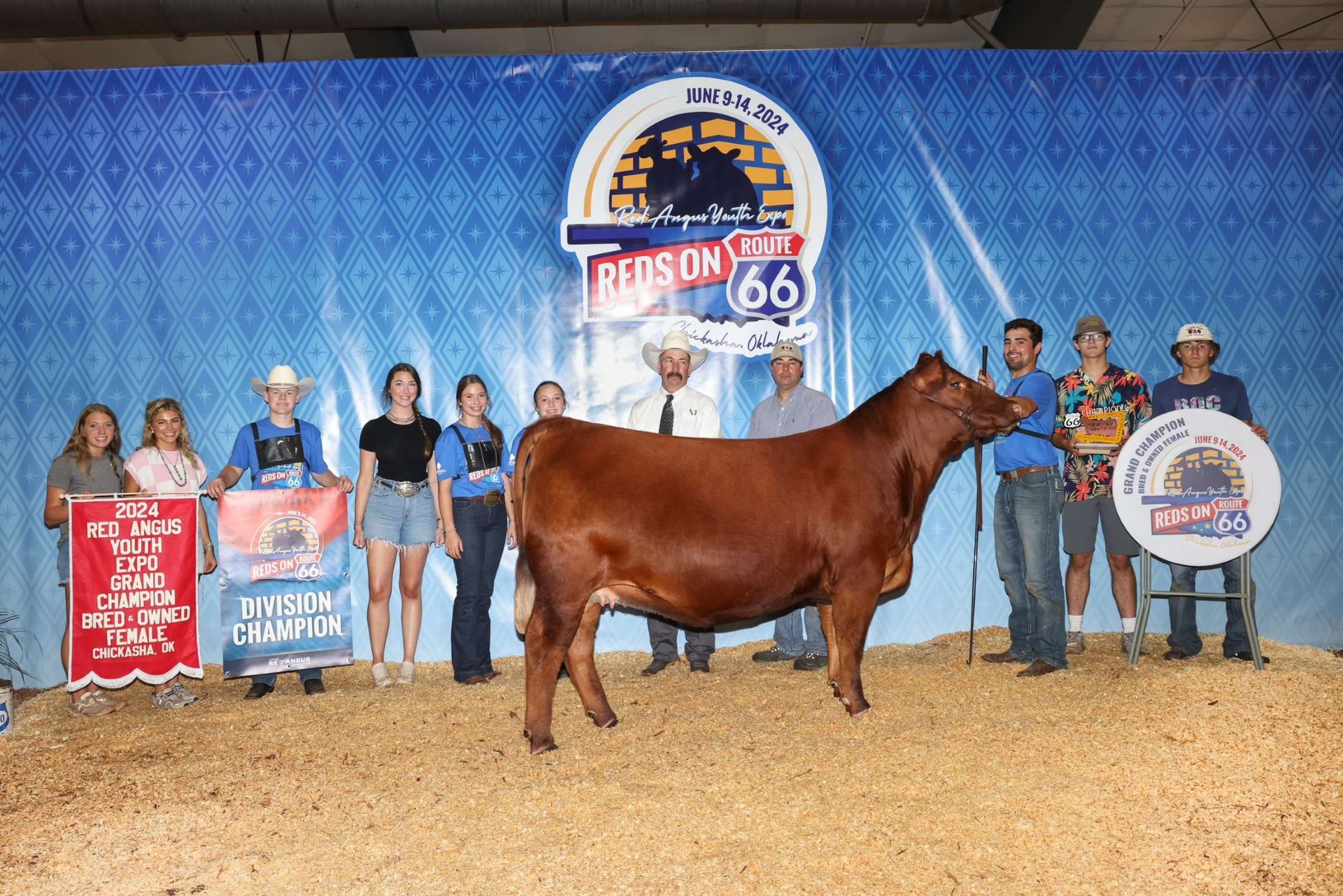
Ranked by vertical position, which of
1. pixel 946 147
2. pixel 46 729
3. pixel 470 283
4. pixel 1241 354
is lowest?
pixel 46 729

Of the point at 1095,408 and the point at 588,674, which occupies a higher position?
the point at 1095,408

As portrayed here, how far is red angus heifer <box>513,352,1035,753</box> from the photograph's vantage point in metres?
4.15

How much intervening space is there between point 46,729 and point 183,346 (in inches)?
111

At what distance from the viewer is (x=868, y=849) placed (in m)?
3.05

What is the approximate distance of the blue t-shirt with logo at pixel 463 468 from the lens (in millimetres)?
5742

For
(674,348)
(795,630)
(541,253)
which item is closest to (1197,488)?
(795,630)

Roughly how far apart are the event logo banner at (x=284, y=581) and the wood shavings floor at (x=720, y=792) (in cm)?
35

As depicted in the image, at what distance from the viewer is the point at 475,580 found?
230 inches

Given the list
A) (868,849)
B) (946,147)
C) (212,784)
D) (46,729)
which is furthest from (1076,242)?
(46,729)

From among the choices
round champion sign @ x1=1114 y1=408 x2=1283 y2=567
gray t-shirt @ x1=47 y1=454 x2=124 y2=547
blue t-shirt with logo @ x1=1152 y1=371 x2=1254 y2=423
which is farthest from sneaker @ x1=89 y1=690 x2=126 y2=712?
blue t-shirt with logo @ x1=1152 y1=371 x2=1254 y2=423

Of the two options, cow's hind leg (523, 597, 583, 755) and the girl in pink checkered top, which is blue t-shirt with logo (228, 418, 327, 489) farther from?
cow's hind leg (523, 597, 583, 755)

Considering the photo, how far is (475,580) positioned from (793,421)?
2355 mm

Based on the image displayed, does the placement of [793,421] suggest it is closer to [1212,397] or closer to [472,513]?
[472,513]

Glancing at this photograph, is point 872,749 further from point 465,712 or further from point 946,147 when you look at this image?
point 946,147
